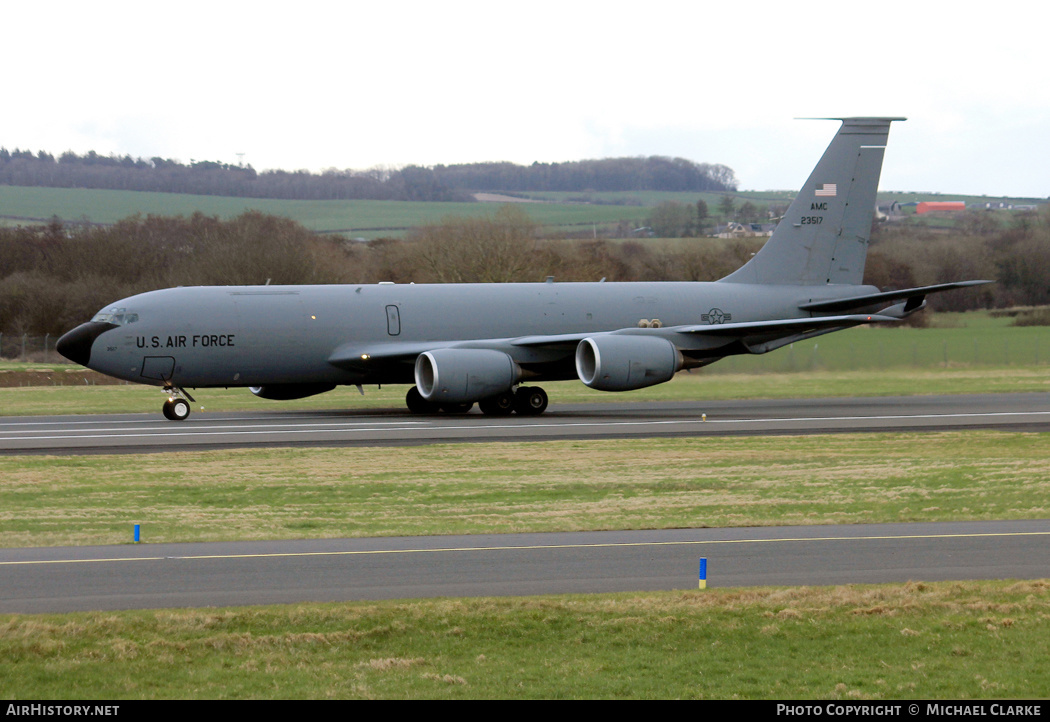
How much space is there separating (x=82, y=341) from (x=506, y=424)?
412 inches

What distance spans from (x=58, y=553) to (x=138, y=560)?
3.45 feet

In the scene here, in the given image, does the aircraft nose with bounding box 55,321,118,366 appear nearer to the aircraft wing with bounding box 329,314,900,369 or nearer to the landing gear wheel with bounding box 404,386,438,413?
the aircraft wing with bounding box 329,314,900,369

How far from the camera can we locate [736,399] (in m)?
39.2

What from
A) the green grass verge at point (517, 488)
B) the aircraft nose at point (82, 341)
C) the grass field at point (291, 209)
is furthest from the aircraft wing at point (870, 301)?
the grass field at point (291, 209)

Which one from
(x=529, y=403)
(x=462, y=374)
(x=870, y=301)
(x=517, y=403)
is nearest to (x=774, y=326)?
(x=870, y=301)

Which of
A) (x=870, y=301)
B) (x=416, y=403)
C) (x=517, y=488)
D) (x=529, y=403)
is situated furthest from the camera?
(x=870, y=301)

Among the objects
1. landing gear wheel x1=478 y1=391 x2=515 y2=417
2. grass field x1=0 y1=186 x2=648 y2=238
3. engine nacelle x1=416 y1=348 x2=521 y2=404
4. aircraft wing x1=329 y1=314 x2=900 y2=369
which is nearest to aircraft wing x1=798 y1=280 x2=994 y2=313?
aircraft wing x1=329 y1=314 x2=900 y2=369

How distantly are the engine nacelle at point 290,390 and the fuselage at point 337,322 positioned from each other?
81cm

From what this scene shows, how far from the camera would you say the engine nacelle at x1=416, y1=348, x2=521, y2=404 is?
30609 millimetres

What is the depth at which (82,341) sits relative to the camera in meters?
30.8

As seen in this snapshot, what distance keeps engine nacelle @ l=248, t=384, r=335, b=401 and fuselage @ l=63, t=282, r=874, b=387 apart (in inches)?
31.9

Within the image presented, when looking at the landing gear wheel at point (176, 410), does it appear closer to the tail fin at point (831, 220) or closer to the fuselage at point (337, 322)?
the fuselage at point (337, 322)

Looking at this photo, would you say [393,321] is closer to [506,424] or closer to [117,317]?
[506,424]

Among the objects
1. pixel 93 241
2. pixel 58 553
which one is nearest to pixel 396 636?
pixel 58 553
